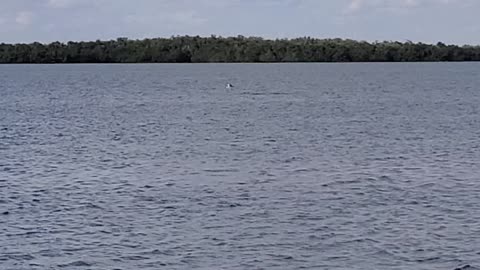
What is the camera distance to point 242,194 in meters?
27.3

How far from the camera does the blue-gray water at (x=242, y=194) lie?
→ 20562 mm

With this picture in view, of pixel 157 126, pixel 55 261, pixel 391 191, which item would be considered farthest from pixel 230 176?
pixel 157 126

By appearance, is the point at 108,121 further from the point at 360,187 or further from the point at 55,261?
the point at 55,261

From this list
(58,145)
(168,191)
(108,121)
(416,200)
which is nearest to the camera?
Result: (416,200)

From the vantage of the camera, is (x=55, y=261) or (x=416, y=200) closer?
(x=55, y=261)

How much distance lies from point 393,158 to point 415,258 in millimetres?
15185

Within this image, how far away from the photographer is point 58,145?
1622 inches

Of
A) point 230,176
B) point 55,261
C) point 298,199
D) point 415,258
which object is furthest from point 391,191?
point 55,261

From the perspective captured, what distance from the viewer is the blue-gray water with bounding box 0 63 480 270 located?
20.6 m

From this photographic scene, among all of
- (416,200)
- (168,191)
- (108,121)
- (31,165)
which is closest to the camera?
(416,200)

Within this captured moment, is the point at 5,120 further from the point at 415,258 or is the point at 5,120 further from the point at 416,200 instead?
the point at 415,258

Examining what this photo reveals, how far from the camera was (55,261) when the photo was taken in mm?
20000

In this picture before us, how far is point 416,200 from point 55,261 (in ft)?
34.4

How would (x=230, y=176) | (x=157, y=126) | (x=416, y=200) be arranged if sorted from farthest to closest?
(x=157, y=126) → (x=230, y=176) → (x=416, y=200)
